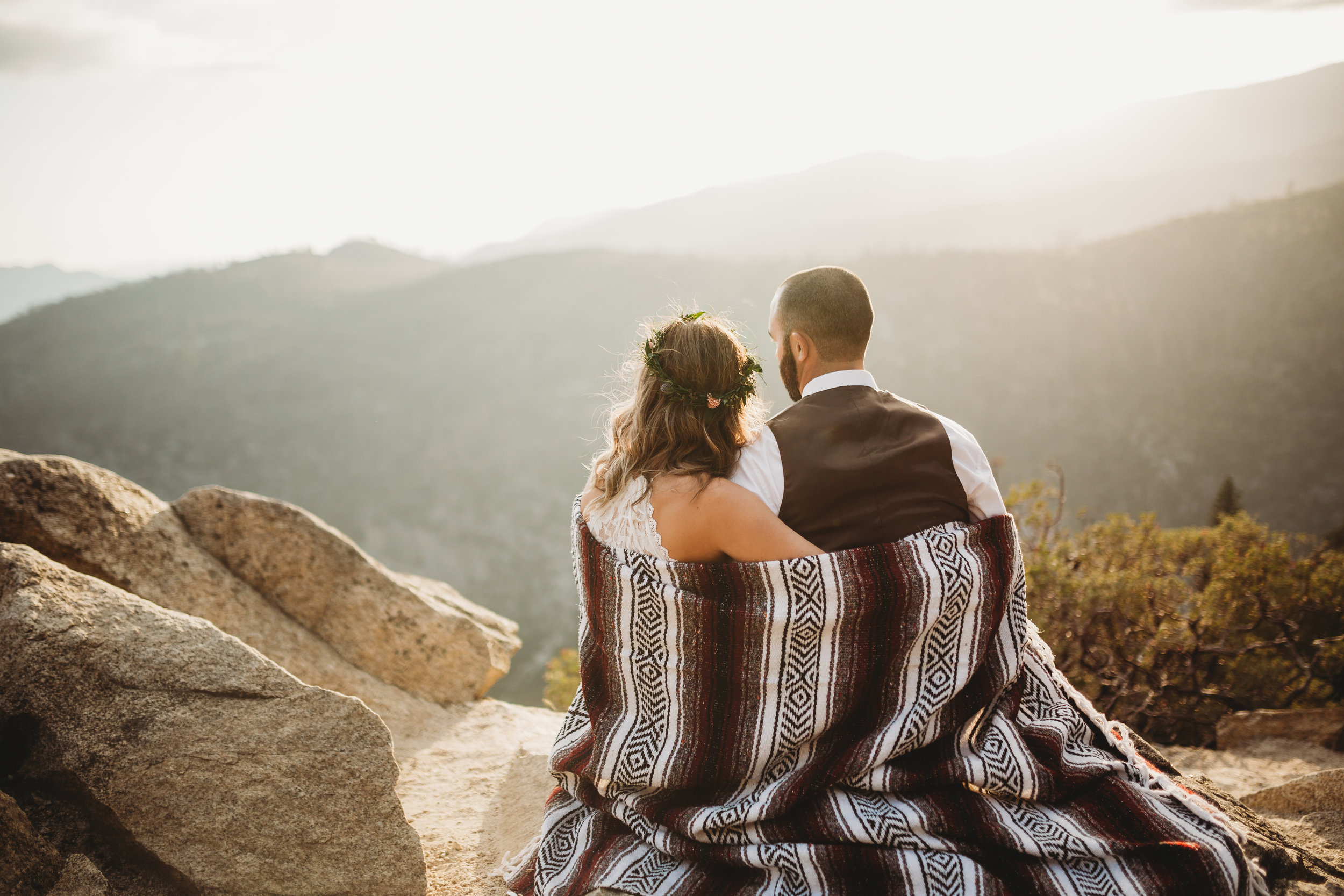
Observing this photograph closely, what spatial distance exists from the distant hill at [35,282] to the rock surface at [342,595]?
148404mm

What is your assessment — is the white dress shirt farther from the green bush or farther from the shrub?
the shrub

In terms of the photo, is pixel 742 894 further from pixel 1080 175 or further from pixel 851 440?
pixel 1080 175

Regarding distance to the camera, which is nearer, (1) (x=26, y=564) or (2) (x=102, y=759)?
(2) (x=102, y=759)

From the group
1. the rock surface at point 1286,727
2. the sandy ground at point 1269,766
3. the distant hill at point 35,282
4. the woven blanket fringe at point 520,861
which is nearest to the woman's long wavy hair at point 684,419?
→ the woven blanket fringe at point 520,861

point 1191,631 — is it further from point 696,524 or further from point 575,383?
point 575,383

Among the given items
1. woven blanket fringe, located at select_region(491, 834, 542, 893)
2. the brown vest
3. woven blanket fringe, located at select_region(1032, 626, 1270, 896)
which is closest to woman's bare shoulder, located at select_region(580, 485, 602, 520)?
the brown vest

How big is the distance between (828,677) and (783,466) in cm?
67

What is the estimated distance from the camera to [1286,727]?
511cm

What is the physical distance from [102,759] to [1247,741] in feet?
22.0

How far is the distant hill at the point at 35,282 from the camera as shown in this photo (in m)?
128

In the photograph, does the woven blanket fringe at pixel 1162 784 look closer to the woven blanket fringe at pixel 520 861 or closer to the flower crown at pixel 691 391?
the flower crown at pixel 691 391

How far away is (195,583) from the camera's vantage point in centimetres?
439

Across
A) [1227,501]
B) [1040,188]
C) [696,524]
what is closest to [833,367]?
[696,524]

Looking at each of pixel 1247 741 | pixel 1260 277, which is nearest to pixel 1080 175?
pixel 1260 277
